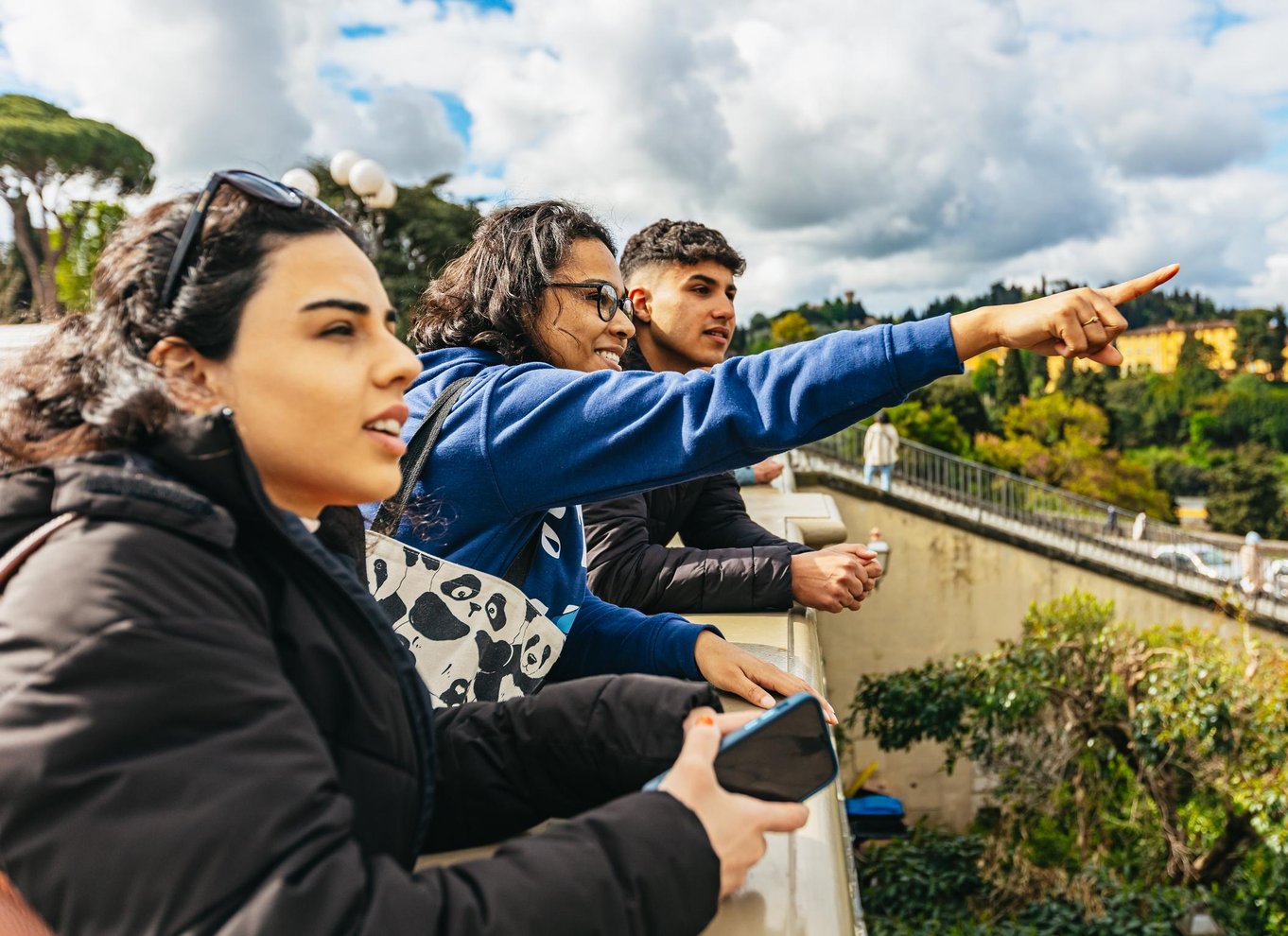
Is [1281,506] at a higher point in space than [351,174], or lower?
lower

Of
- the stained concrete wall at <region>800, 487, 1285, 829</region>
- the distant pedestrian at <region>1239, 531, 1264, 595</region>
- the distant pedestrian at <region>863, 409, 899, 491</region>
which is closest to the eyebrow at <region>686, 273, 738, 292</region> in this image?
the stained concrete wall at <region>800, 487, 1285, 829</region>

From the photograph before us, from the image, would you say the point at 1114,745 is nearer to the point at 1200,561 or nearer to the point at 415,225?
the point at 1200,561

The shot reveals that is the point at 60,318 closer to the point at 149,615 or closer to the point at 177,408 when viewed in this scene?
the point at 177,408

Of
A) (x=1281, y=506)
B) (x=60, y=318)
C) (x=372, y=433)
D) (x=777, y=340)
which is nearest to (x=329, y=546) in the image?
(x=372, y=433)

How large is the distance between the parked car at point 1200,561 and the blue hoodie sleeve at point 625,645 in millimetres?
15499

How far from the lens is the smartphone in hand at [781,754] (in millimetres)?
1037

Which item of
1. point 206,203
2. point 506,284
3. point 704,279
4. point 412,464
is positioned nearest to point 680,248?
point 704,279

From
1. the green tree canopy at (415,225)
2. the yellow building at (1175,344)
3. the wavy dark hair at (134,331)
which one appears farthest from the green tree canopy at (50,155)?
the yellow building at (1175,344)

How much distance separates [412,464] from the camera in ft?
→ 5.23

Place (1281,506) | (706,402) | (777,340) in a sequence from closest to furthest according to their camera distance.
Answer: (706,402), (777,340), (1281,506)

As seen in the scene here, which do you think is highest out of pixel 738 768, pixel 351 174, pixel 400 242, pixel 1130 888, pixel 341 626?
pixel 400 242

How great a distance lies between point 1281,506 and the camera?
44.7m

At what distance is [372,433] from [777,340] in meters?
32.7

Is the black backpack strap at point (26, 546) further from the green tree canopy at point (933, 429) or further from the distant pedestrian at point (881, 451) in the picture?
the green tree canopy at point (933, 429)
